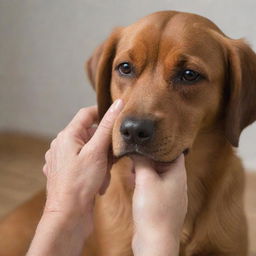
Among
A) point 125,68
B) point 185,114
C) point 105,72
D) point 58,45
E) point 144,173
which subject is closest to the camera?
point 144,173

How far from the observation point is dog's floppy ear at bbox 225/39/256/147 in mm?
1539

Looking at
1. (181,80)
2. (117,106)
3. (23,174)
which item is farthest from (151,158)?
(23,174)

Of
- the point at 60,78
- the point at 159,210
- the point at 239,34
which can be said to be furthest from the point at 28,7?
the point at 159,210

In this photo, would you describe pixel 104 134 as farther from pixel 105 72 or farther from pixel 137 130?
pixel 105 72

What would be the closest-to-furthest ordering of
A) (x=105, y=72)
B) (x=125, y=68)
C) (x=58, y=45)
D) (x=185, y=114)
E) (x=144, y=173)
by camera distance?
(x=144, y=173) → (x=185, y=114) → (x=125, y=68) → (x=105, y=72) → (x=58, y=45)

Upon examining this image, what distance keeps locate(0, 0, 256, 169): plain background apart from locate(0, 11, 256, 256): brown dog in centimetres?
110

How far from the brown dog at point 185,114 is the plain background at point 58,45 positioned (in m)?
1.10

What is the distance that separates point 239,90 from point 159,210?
1.95 feet

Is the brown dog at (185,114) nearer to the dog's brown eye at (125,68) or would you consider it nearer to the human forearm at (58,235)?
the dog's brown eye at (125,68)

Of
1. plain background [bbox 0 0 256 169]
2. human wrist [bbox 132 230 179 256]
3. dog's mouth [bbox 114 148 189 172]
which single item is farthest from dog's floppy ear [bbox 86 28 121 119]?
plain background [bbox 0 0 256 169]

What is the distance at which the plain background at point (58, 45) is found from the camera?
2689mm

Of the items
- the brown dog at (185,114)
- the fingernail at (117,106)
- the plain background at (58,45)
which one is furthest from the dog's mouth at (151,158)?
the plain background at (58,45)

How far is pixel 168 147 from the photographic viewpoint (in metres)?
1.34

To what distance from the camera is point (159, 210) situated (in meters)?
1.14
